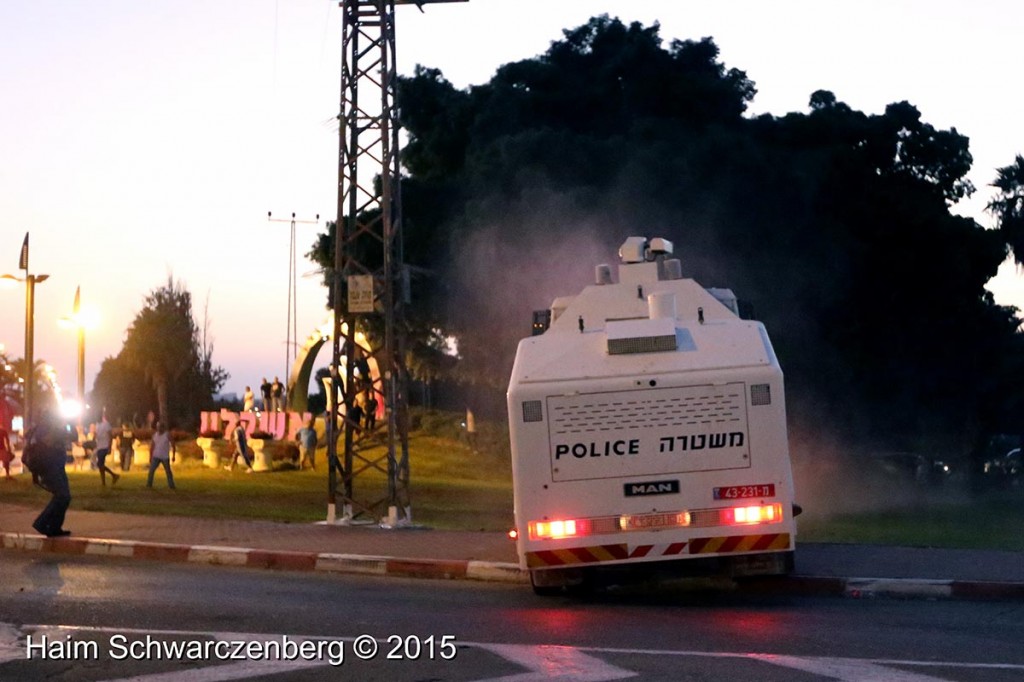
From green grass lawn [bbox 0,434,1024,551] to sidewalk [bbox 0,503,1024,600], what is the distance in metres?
1.74

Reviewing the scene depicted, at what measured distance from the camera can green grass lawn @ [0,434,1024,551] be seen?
66.6 ft

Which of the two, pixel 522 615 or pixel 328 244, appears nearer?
pixel 522 615

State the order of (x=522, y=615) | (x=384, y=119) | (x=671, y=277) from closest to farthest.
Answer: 1. (x=522, y=615)
2. (x=671, y=277)
3. (x=384, y=119)

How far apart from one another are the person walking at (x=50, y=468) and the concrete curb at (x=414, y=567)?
9.0 inches

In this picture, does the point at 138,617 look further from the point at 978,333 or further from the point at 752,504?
the point at 978,333

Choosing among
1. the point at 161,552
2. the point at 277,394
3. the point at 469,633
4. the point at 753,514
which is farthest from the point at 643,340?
the point at 277,394

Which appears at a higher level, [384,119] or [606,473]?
[384,119]

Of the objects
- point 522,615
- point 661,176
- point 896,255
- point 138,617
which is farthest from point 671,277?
point 896,255

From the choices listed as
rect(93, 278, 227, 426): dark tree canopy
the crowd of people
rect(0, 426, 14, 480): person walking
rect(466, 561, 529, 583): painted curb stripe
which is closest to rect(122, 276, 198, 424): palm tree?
rect(93, 278, 227, 426): dark tree canopy

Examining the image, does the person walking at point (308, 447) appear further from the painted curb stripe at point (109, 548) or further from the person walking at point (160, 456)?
the painted curb stripe at point (109, 548)

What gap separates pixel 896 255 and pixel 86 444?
27397 mm

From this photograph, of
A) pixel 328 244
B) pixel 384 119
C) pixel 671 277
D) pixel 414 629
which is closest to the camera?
pixel 414 629

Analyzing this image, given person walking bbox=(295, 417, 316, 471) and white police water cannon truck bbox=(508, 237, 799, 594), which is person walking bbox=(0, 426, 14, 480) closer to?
person walking bbox=(295, 417, 316, 471)

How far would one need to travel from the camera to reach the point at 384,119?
62.8ft
